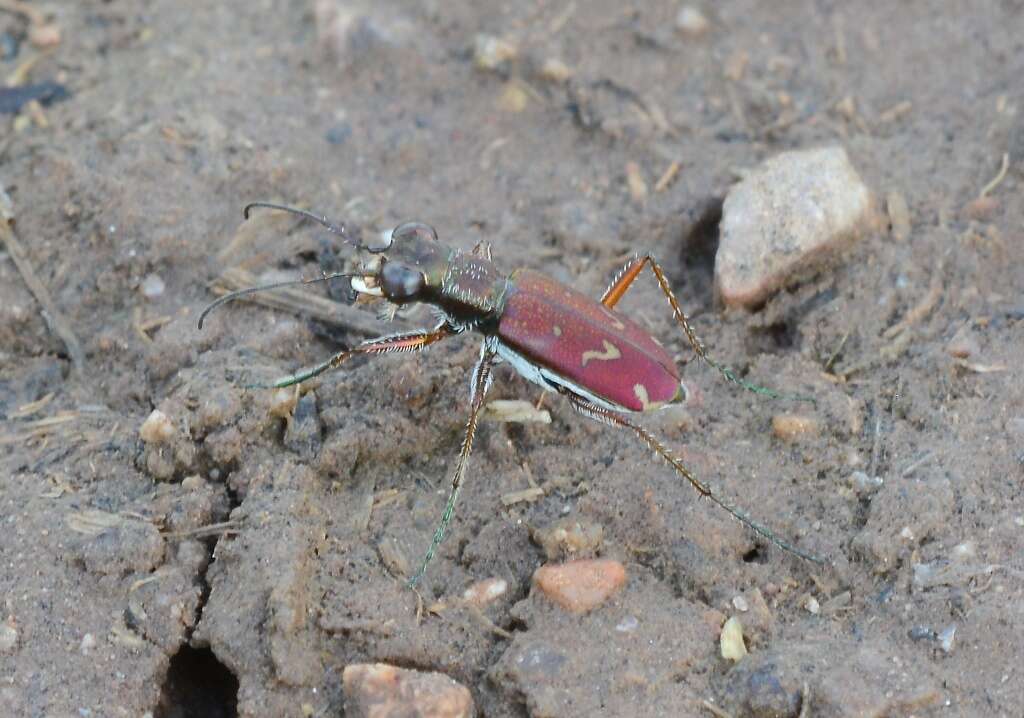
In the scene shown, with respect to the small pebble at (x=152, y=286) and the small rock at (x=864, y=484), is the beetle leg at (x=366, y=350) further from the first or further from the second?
the small rock at (x=864, y=484)

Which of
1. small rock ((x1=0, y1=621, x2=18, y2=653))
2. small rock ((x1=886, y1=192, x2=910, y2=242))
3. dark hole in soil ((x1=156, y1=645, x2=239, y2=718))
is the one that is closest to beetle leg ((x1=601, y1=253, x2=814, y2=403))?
small rock ((x1=886, y1=192, x2=910, y2=242))

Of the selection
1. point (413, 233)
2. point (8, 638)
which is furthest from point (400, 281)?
point (8, 638)

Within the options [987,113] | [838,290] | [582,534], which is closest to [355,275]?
[582,534]

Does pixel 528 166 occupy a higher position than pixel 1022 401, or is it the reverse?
pixel 1022 401

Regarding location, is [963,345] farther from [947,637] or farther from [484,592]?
[484,592]

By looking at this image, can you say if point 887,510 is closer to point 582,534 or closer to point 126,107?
point 582,534
